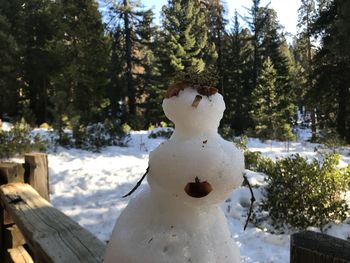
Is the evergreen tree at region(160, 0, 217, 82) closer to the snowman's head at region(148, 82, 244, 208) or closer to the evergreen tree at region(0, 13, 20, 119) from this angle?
the evergreen tree at region(0, 13, 20, 119)

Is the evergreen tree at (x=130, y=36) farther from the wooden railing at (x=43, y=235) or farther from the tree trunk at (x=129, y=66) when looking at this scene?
the wooden railing at (x=43, y=235)

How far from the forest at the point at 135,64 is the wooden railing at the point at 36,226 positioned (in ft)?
37.7

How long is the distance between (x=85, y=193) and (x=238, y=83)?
26.0 metres

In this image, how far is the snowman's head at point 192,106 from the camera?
821 mm

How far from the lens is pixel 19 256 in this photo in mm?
2488

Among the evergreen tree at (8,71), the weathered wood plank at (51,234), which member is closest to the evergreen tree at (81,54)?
the evergreen tree at (8,71)

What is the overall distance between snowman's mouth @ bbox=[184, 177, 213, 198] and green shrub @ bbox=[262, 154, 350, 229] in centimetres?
476

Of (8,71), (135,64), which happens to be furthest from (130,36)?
(8,71)

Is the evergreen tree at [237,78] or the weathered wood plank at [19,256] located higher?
the evergreen tree at [237,78]

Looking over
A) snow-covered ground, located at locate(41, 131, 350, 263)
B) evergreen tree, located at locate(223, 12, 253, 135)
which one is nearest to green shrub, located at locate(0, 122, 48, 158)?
snow-covered ground, located at locate(41, 131, 350, 263)

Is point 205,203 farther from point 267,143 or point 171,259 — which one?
point 267,143

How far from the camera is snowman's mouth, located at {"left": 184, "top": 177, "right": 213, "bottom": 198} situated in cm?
75

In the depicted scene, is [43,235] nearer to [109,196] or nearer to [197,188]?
[197,188]

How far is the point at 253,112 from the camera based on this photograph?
84.6 ft
